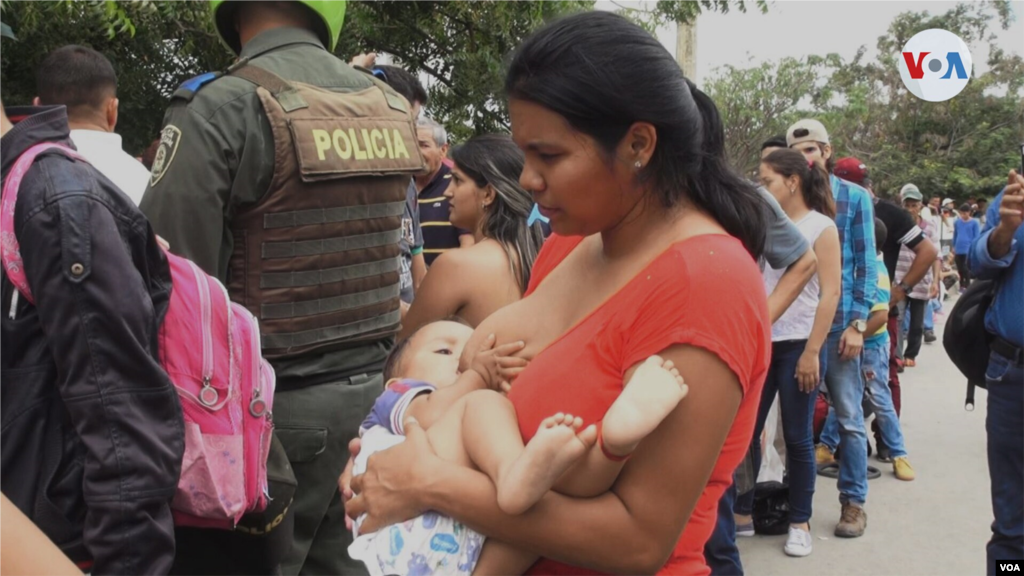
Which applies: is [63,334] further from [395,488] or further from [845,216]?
[845,216]

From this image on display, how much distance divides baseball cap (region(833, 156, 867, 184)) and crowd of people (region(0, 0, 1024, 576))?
438 centimetres

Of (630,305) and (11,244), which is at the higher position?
(630,305)

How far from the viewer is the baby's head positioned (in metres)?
2.75

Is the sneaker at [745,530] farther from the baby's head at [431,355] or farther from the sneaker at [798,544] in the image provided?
the baby's head at [431,355]

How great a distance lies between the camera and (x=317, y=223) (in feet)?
9.36

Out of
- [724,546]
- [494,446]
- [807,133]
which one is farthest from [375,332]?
[807,133]

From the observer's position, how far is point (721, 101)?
2272 centimetres

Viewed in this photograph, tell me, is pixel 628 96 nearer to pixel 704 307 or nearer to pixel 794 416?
pixel 704 307

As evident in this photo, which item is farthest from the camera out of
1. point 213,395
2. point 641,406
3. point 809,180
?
point 809,180

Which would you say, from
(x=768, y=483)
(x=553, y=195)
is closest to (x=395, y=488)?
(x=553, y=195)

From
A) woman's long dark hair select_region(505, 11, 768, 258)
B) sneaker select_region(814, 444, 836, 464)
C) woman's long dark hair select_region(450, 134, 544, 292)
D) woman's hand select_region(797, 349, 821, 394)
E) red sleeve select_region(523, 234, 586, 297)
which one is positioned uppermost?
woman's long dark hair select_region(505, 11, 768, 258)

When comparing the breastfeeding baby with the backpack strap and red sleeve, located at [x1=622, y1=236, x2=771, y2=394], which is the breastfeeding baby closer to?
red sleeve, located at [x1=622, y1=236, x2=771, y2=394]

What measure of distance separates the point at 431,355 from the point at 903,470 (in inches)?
204

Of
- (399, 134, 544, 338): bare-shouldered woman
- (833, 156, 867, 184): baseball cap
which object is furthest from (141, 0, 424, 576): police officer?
(833, 156, 867, 184): baseball cap
